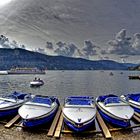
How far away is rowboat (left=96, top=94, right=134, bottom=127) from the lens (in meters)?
24.8

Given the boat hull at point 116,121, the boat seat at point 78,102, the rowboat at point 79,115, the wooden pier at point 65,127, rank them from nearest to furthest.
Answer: the rowboat at point 79,115 → the wooden pier at point 65,127 → the boat hull at point 116,121 → the boat seat at point 78,102

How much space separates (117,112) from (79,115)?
14.3 ft

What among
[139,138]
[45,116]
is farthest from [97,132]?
[45,116]

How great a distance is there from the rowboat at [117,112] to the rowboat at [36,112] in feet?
19.6

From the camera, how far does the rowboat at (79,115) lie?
75.5 ft

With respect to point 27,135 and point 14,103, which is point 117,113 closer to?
point 27,135

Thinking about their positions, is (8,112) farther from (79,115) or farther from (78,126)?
(78,126)

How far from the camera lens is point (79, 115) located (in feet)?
79.3

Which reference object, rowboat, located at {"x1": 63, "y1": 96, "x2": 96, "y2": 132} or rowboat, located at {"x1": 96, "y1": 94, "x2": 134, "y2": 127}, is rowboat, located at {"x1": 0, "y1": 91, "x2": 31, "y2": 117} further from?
rowboat, located at {"x1": 96, "y1": 94, "x2": 134, "y2": 127}

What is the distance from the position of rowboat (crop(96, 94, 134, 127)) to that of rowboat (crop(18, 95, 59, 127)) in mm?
5980

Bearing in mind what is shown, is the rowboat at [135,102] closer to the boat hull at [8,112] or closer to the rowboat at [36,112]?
the rowboat at [36,112]

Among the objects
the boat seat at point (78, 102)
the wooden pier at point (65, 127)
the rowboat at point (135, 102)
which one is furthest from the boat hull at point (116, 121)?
the rowboat at point (135, 102)

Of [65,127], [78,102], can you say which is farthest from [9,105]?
[78,102]

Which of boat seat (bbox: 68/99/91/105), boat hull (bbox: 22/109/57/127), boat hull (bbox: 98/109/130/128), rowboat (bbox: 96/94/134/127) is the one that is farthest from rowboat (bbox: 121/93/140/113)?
boat hull (bbox: 22/109/57/127)
